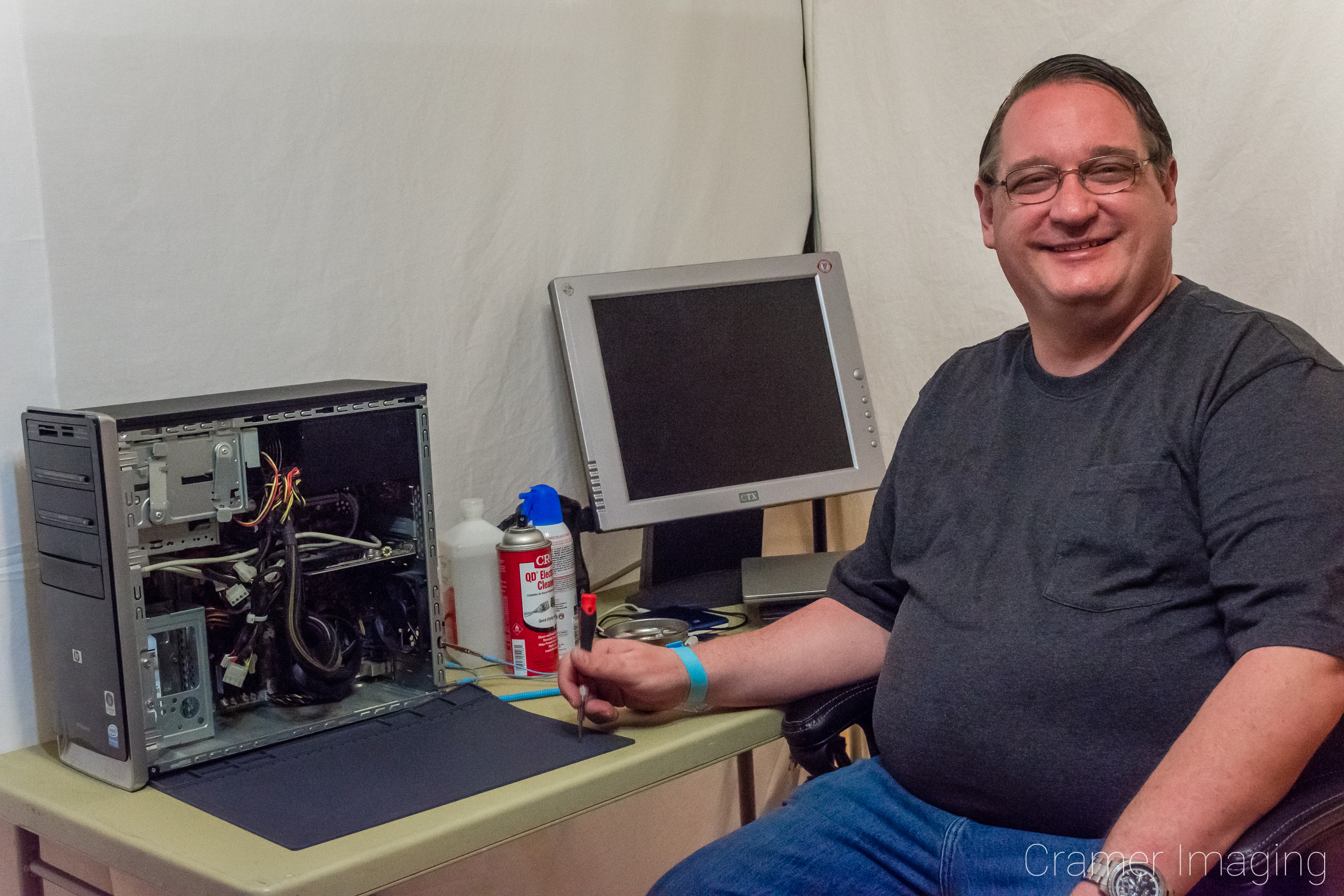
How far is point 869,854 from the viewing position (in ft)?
4.15

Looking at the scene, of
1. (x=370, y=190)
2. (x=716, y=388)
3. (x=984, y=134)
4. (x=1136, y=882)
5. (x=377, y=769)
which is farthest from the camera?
(x=984, y=134)

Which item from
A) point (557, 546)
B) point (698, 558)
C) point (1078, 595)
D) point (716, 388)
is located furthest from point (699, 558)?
point (1078, 595)

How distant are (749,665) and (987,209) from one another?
645 mm

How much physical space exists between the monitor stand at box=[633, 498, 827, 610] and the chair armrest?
38 centimetres

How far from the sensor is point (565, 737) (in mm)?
1259

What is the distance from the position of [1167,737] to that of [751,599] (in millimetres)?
642

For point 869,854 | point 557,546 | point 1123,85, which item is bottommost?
point 869,854

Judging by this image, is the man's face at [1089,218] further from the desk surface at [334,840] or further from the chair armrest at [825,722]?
the desk surface at [334,840]

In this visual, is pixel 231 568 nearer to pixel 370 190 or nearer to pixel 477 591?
pixel 477 591

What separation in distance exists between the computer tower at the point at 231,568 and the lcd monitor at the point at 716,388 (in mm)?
396

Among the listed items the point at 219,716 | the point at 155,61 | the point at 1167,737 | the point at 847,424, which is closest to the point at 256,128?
the point at 155,61

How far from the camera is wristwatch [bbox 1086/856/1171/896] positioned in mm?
958

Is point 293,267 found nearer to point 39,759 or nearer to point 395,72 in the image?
point 395,72

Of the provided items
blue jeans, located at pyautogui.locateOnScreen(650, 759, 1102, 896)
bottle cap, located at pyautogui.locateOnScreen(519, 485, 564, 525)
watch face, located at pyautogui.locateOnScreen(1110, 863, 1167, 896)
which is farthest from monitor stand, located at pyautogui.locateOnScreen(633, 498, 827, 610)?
watch face, located at pyautogui.locateOnScreen(1110, 863, 1167, 896)
